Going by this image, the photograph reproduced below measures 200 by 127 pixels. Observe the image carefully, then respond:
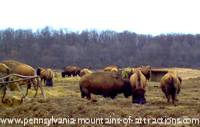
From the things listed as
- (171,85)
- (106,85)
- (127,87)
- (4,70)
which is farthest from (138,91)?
(4,70)

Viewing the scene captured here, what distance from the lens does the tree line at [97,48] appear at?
118875 millimetres

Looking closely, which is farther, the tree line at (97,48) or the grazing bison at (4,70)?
the tree line at (97,48)

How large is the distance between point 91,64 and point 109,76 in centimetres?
9427

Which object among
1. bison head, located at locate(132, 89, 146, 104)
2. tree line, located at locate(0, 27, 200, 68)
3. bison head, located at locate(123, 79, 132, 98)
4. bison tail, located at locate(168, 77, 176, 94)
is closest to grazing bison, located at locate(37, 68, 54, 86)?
bison tail, located at locate(168, 77, 176, 94)

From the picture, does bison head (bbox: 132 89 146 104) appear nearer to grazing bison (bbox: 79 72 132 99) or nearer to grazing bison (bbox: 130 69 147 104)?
grazing bison (bbox: 130 69 147 104)

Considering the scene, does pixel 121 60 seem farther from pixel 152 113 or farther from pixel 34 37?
pixel 152 113

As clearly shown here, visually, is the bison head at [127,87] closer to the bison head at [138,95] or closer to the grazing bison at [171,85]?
the bison head at [138,95]

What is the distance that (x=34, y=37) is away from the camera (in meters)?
151

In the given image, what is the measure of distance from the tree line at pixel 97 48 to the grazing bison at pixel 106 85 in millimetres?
88000

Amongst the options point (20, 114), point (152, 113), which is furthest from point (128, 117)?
point (20, 114)

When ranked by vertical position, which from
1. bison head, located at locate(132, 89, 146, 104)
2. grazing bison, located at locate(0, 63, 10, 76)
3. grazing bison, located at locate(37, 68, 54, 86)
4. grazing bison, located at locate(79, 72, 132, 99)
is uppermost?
grazing bison, located at locate(0, 63, 10, 76)

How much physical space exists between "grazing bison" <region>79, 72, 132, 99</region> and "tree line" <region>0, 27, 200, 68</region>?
88000 mm

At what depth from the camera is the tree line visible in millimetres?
118875

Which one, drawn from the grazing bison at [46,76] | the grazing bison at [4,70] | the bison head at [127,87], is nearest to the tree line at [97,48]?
the grazing bison at [46,76]
